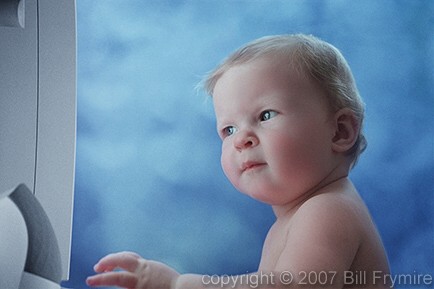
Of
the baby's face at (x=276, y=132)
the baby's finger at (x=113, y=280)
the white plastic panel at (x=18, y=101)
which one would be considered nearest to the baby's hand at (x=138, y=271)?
the baby's finger at (x=113, y=280)

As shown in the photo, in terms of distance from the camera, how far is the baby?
1.91ft

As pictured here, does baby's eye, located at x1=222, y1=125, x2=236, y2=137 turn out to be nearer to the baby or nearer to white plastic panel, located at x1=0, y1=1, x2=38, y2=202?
the baby

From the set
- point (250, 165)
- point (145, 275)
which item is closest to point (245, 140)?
point (250, 165)

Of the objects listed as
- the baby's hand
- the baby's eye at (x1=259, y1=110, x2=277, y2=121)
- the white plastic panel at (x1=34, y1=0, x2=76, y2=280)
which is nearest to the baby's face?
the baby's eye at (x1=259, y1=110, x2=277, y2=121)

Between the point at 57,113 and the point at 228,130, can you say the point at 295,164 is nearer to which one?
the point at 228,130

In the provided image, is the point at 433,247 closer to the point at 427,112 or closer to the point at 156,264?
Result: the point at 427,112

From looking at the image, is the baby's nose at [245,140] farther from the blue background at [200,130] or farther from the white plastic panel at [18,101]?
the white plastic panel at [18,101]

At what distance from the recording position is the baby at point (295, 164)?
0.58 metres

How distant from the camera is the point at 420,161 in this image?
0.74 metres

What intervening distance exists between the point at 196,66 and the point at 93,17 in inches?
5.5

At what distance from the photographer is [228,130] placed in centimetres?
67

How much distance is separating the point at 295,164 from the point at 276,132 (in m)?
0.03

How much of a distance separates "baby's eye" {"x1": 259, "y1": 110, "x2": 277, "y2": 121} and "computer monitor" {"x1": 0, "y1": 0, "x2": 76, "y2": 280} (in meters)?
0.25

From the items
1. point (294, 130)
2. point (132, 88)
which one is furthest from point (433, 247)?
point (132, 88)
